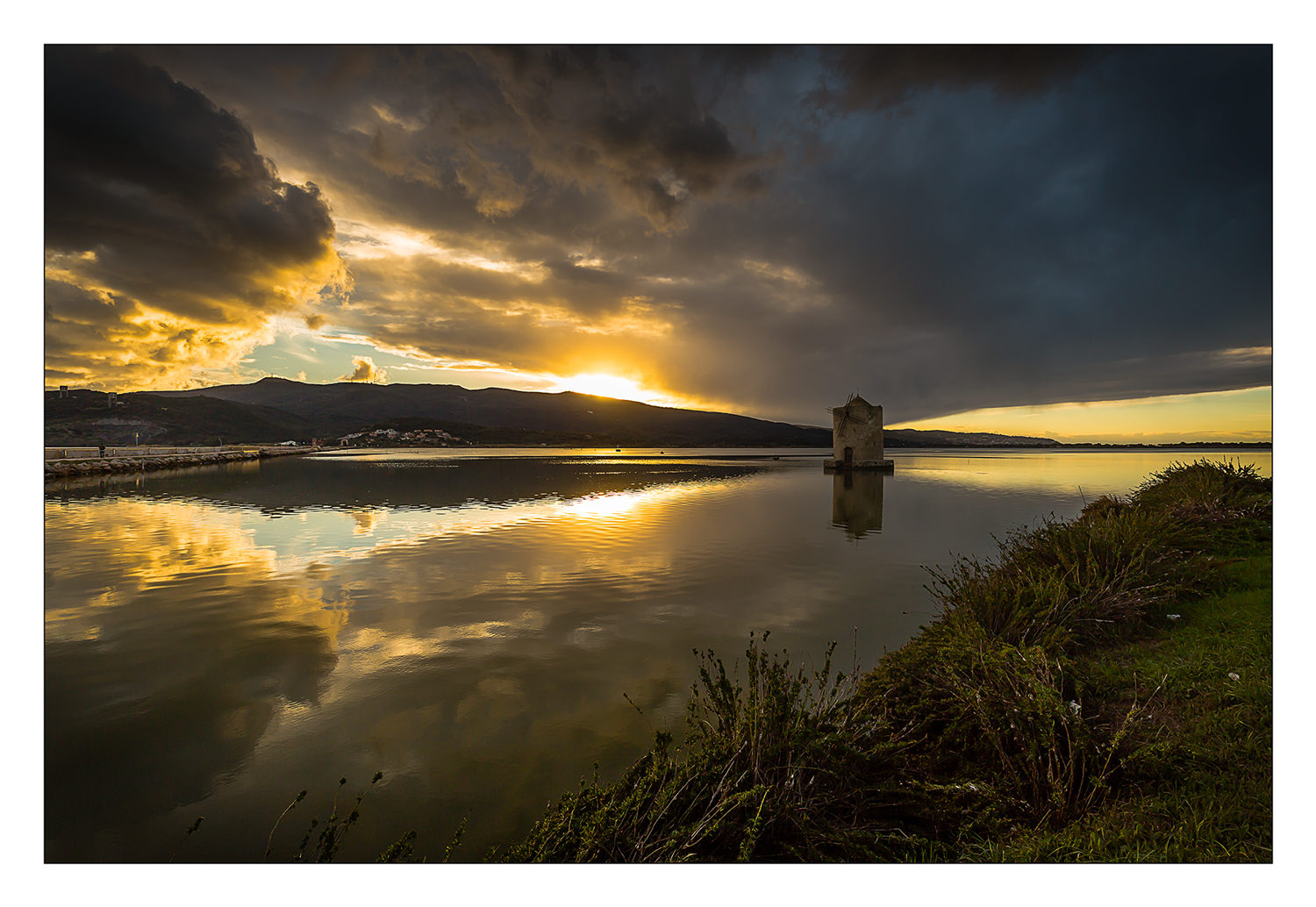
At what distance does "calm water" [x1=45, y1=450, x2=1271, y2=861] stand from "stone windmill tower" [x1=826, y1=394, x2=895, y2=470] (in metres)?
25.9

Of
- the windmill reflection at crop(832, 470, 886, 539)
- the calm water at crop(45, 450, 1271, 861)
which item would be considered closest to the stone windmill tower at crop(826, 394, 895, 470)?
the windmill reflection at crop(832, 470, 886, 539)

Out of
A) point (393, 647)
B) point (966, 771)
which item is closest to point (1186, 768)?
point (966, 771)

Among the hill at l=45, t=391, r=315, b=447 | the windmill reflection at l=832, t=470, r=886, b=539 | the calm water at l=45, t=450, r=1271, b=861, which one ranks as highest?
the hill at l=45, t=391, r=315, b=447

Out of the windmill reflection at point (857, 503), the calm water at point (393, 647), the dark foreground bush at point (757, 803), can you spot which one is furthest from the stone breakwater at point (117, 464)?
the dark foreground bush at point (757, 803)

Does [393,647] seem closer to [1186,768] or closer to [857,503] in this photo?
[1186,768]

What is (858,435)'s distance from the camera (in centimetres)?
4175

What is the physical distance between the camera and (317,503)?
2034 centimetres

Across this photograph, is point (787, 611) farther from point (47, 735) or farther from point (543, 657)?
point (47, 735)

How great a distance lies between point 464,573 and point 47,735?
18.4 ft

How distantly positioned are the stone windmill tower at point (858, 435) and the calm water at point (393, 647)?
85.0 feet

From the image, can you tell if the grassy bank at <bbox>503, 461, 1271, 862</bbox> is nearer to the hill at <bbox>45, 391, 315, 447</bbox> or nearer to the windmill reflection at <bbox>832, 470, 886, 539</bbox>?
the hill at <bbox>45, 391, 315, 447</bbox>

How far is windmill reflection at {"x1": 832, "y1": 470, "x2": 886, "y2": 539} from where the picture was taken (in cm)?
1641

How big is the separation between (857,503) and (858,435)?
2105 cm
